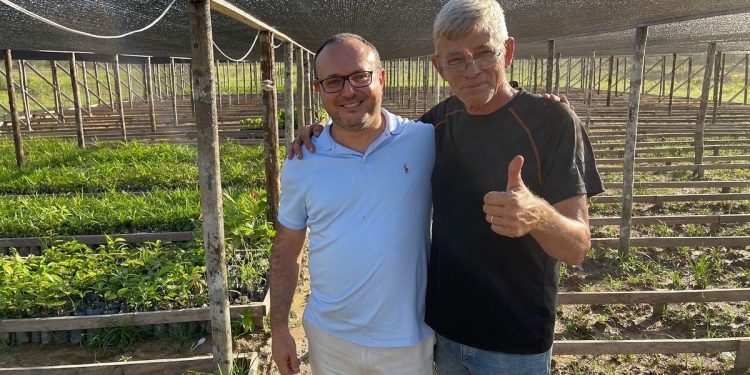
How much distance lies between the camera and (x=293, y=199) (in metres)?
1.99

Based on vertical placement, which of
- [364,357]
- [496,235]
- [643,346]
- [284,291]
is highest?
[496,235]

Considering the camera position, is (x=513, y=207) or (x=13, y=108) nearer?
(x=513, y=207)

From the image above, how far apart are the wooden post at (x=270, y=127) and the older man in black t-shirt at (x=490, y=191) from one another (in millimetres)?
2763

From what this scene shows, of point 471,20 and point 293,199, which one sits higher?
point 471,20

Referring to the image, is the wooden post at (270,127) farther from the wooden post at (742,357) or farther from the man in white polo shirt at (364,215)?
the wooden post at (742,357)

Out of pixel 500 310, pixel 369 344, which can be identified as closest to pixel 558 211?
pixel 500 310

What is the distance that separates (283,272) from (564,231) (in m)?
1.08

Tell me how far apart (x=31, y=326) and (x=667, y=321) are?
4.61 meters

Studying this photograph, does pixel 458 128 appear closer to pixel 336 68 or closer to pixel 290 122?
pixel 336 68

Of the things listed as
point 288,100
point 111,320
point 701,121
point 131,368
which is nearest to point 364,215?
point 131,368

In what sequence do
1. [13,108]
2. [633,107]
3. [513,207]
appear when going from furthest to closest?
[13,108], [633,107], [513,207]

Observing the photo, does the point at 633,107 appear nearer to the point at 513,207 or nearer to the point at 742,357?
the point at 742,357

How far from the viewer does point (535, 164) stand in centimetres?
167

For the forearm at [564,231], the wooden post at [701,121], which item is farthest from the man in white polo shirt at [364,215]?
the wooden post at [701,121]
